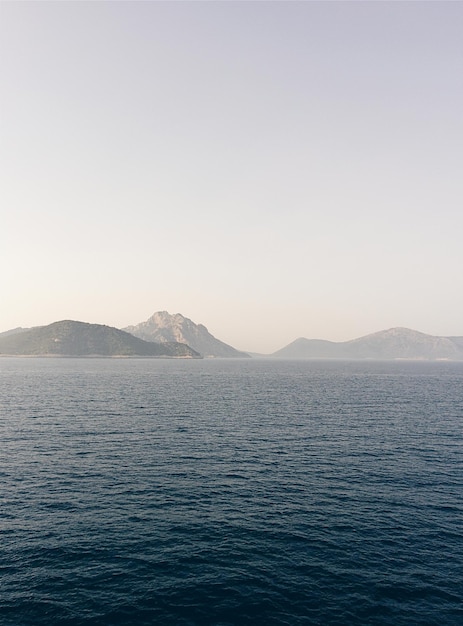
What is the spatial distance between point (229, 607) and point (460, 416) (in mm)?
120330

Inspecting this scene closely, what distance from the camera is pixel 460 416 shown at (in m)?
125

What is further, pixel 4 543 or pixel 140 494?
pixel 140 494

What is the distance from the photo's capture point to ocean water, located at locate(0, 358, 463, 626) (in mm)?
34062

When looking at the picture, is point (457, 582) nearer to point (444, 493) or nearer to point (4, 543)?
point (444, 493)

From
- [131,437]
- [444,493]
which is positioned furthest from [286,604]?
[131,437]

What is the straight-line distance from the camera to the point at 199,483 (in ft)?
201

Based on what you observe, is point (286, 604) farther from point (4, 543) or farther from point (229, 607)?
point (4, 543)

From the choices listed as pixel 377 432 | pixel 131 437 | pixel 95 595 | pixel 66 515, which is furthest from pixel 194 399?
pixel 95 595

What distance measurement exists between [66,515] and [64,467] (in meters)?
19.7

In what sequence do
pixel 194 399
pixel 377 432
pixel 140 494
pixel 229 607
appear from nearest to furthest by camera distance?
pixel 229 607
pixel 140 494
pixel 377 432
pixel 194 399

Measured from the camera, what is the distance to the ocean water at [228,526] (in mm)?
34062

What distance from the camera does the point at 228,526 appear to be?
157ft

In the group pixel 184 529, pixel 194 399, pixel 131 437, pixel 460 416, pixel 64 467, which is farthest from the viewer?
pixel 194 399

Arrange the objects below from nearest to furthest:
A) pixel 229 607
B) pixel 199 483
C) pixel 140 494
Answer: pixel 229 607 < pixel 140 494 < pixel 199 483
